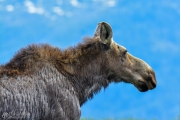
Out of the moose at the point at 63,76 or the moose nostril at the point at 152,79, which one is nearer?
the moose at the point at 63,76

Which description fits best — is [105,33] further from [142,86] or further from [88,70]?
[142,86]

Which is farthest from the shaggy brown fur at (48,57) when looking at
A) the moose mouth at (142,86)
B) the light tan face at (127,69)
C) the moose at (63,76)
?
the moose mouth at (142,86)

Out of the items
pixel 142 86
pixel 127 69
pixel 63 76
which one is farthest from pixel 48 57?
pixel 142 86

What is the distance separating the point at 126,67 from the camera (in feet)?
28.3

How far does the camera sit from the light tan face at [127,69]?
8500 millimetres

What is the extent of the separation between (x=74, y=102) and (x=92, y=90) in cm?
74

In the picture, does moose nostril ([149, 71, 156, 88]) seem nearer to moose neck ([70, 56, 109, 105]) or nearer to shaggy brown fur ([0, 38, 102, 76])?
moose neck ([70, 56, 109, 105])

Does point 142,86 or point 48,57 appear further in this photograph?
point 142,86

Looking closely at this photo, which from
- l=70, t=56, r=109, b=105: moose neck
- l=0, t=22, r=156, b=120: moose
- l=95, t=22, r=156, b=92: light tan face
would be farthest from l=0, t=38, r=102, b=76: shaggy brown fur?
l=95, t=22, r=156, b=92: light tan face

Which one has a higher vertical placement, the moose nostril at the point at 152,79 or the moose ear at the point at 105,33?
the moose ear at the point at 105,33

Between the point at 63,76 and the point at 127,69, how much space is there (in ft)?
4.38

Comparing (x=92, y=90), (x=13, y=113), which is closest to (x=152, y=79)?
(x=92, y=90)

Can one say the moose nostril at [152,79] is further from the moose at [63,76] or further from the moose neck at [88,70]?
the moose neck at [88,70]

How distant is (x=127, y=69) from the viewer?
8.62 m
